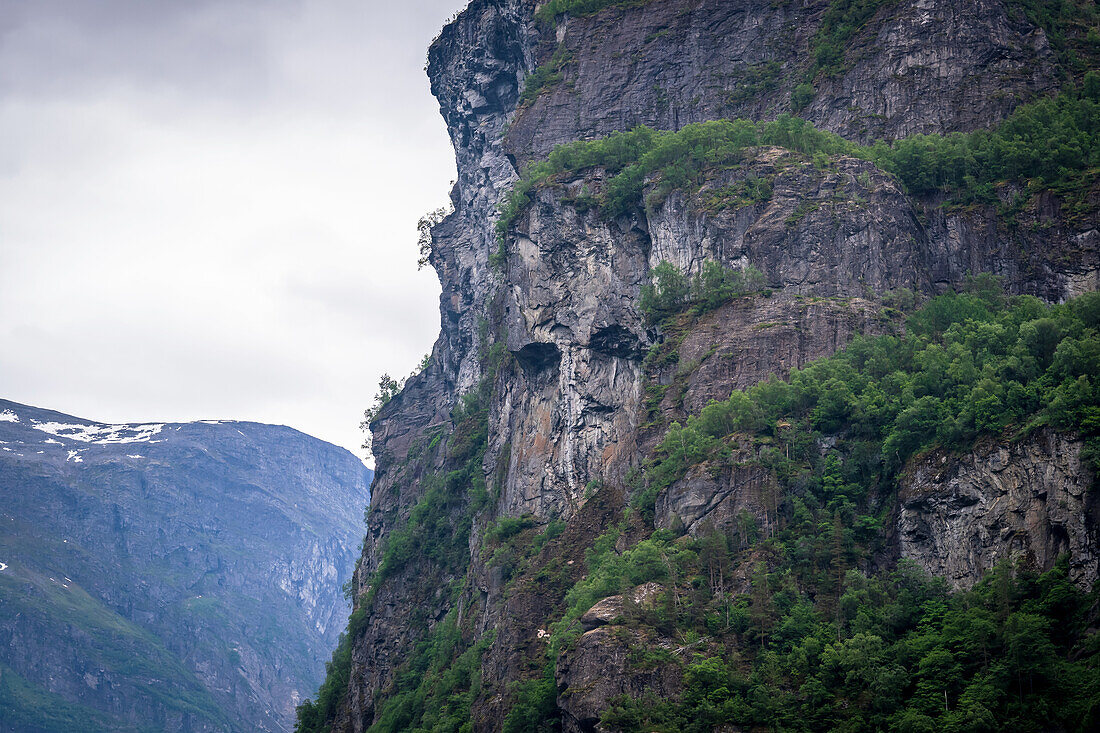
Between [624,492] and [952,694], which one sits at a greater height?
[624,492]

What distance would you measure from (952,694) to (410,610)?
61.8 meters

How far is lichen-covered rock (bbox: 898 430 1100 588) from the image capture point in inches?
2087

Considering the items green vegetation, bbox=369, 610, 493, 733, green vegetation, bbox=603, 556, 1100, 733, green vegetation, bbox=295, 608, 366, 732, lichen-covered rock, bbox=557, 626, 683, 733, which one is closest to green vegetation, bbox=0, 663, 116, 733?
green vegetation, bbox=295, 608, 366, 732

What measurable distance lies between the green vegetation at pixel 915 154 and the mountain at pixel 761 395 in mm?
304

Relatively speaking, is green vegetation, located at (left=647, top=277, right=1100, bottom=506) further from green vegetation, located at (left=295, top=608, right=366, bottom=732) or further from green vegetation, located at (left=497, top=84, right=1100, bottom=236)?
Result: green vegetation, located at (left=295, top=608, right=366, bottom=732)

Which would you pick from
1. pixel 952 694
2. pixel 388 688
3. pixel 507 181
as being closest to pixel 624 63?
pixel 507 181

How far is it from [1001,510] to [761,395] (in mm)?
17907

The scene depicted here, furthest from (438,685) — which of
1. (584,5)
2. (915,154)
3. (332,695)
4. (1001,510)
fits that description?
(584,5)

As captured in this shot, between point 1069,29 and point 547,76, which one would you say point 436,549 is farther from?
point 1069,29

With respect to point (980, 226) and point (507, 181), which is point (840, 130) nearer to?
point (980, 226)

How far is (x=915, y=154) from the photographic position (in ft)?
284

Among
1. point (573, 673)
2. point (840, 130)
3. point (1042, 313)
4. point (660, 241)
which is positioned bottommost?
point (573, 673)

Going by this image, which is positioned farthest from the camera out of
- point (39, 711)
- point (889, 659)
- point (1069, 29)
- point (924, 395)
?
point (39, 711)

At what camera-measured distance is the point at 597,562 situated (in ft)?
232
